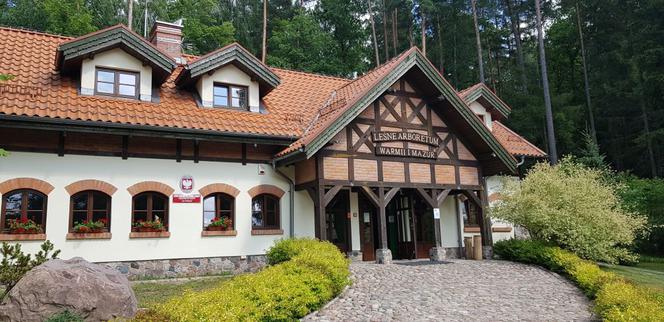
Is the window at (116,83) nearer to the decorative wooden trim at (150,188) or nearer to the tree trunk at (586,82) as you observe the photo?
the decorative wooden trim at (150,188)

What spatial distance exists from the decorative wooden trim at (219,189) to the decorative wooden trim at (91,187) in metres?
2.22

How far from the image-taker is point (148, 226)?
41.0ft

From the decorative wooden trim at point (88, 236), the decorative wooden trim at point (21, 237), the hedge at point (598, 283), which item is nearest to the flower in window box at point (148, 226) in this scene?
the decorative wooden trim at point (88, 236)

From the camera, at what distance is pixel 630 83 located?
28.8 metres

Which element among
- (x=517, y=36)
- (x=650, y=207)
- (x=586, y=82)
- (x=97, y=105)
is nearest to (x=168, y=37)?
(x=97, y=105)

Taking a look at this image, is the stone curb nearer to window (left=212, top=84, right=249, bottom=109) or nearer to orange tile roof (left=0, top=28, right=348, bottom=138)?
orange tile roof (left=0, top=28, right=348, bottom=138)

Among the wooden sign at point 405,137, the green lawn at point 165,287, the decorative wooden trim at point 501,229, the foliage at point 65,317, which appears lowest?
the green lawn at point 165,287

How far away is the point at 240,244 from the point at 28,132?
5931mm

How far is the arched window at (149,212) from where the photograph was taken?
1251 centimetres

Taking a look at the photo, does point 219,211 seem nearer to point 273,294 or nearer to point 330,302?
point 330,302

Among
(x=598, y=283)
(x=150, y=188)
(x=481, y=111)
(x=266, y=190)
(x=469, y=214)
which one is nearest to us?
(x=598, y=283)

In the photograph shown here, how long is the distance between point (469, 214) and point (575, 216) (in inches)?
189

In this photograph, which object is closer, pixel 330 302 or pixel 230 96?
pixel 330 302

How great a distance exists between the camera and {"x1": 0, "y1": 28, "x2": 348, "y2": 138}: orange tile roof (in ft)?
38.6
